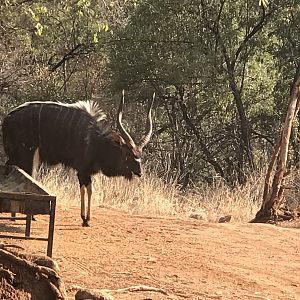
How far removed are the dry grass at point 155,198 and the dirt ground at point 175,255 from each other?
1733 millimetres

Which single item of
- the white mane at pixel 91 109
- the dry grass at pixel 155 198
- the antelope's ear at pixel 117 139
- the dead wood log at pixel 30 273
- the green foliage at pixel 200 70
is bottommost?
the dead wood log at pixel 30 273

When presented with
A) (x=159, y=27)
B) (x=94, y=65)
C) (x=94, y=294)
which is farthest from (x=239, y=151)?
(x=94, y=294)

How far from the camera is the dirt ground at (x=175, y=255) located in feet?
22.5

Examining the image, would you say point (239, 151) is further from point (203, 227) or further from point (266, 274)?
point (266, 274)

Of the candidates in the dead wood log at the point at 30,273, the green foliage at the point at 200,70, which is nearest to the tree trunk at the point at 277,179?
the green foliage at the point at 200,70

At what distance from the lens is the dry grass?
13.2 m

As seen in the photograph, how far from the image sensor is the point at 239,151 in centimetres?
1916

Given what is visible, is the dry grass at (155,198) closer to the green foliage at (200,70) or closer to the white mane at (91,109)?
the white mane at (91,109)

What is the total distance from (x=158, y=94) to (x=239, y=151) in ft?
8.89

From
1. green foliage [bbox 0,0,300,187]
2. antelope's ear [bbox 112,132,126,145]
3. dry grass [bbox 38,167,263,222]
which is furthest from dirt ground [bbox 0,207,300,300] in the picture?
green foliage [bbox 0,0,300,187]

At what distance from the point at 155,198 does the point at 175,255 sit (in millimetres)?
5217

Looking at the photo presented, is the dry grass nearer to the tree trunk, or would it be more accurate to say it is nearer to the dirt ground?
the tree trunk

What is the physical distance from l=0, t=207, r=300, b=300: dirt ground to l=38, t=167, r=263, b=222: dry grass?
5.69 ft

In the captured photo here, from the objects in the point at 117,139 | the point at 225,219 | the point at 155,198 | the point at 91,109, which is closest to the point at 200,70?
the point at 155,198
